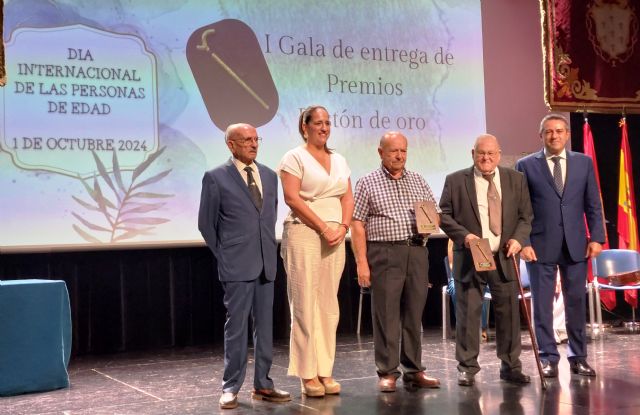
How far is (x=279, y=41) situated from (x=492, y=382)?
10.9ft

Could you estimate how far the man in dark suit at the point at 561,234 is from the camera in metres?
4.68

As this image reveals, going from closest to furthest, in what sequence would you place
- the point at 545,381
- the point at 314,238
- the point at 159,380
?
1. the point at 314,238
2. the point at 545,381
3. the point at 159,380

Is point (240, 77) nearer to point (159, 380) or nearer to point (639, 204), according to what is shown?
point (159, 380)

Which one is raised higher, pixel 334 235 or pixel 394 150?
pixel 394 150

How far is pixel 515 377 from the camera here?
14.7ft

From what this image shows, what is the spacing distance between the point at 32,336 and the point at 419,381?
210 centimetres

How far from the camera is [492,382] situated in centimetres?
453

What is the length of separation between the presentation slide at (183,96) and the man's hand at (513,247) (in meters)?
2.53

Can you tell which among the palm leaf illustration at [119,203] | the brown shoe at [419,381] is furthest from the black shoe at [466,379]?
the palm leaf illustration at [119,203]

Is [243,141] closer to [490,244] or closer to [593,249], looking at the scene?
Result: [490,244]

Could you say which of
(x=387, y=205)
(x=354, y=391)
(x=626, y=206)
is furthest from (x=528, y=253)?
(x=626, y=206)

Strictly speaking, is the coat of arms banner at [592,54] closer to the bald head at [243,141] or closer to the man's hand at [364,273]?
the man's hand at [364,273]

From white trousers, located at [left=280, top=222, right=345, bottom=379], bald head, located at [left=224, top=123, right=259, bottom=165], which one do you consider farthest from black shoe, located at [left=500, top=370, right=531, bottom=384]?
Answer: bald head, located at [left=224, top=123, right=259, bottom=165]

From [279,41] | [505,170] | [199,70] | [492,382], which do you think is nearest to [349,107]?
[279,41]
